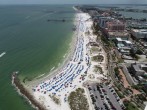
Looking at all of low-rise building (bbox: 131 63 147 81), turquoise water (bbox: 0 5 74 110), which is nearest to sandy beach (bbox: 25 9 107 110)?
turquoise water (bbox: 0 5 74 110)

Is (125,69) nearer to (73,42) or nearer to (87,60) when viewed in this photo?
(87,60)

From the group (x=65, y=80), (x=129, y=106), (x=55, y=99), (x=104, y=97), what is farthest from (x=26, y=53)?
(x=129, y=106)

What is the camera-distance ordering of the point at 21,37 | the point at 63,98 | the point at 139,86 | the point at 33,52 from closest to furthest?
the point at 63,98 → the point at 139,86 → the point at 33,52 → the point at 21,37

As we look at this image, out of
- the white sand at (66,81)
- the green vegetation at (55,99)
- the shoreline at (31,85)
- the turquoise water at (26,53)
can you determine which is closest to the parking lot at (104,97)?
the white sand at (66,81)

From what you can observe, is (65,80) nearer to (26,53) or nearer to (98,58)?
(98,58)

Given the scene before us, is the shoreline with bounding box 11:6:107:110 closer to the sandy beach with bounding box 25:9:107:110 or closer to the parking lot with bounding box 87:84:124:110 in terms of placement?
the sandy beach with bounding box 25:9:107:110

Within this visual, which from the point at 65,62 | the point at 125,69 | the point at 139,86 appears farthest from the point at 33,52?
the point at 139,86
